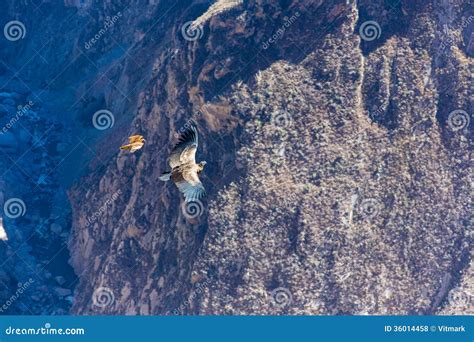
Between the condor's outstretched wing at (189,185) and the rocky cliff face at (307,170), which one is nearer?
the condor's outstretched wing at (189,185)

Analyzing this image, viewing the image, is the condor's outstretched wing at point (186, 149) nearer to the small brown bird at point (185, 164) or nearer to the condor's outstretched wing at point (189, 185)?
the small brown bird at point (185, 164)

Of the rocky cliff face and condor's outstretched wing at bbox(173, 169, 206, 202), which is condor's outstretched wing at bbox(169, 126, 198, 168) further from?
the rocky cliff face

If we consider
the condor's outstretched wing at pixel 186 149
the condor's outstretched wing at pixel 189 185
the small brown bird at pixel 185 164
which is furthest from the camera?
the condor's outstretched wing at pixel 186 149

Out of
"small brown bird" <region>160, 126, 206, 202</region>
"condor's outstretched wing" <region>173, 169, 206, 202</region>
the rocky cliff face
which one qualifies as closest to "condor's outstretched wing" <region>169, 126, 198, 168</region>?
"small brown bird" <region>160, 126, 206, 202</region>

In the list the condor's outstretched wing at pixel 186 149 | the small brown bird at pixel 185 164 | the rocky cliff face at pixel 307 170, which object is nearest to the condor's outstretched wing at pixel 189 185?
the small brown bird at pixel 185 164

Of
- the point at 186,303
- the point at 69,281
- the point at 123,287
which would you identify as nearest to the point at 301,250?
the point at 186,303

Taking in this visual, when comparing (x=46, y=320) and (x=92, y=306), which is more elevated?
(x=46, y=320)

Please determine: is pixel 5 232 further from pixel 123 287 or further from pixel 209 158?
pixel 209 158

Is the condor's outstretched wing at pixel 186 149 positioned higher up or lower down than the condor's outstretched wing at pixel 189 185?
higher up

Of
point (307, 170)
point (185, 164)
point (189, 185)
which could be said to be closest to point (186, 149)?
point (185, 164)
